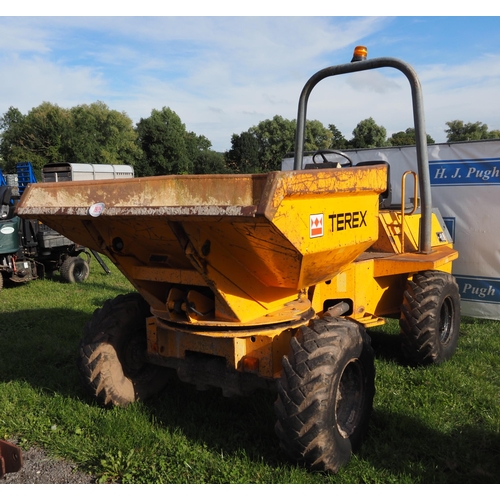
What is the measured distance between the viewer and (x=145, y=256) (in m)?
3.73

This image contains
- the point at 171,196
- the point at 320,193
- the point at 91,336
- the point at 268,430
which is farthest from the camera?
the point at 91,336

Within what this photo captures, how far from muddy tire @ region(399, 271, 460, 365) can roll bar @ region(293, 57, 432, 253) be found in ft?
1.09

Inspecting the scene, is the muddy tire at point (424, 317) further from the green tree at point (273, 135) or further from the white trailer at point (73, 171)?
the green tree at point (273, 135)

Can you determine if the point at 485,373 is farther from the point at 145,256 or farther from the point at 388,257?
the point at 145,256

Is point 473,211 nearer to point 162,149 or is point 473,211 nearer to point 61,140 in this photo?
point 61,140

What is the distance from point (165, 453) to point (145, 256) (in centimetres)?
133

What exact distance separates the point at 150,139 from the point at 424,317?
156ft

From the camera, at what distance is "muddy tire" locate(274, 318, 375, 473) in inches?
120

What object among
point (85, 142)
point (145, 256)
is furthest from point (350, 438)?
point (85, 142)

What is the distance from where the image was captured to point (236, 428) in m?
3.82

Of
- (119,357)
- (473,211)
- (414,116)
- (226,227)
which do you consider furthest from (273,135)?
(226,227)

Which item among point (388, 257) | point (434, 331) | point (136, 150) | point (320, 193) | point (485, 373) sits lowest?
point (485, 373)

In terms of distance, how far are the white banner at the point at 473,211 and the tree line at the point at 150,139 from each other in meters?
34.3

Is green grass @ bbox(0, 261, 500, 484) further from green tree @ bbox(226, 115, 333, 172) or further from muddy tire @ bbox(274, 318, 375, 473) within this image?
green tree @ bbox(226, 115, 333, 172)
